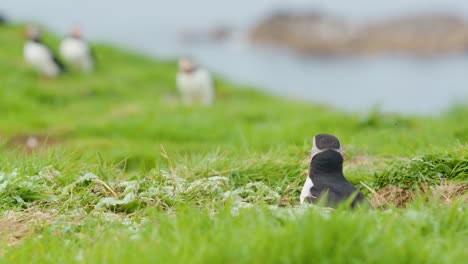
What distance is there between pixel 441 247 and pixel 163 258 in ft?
3.67

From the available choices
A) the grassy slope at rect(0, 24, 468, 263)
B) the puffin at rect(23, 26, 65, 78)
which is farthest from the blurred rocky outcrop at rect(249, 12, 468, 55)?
the grassy slope at rect(0, 24, 468, 263)

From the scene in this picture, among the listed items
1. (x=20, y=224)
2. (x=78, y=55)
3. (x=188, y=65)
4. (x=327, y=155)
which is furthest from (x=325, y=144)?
(x=78, y=55)

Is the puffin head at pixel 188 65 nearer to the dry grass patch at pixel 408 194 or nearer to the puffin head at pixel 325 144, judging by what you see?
the dry grass patch at pixel 408 194

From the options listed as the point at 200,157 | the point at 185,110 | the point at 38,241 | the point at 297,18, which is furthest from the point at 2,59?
the point at 297,18

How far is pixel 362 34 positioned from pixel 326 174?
867 inches

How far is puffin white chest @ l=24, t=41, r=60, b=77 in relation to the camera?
37.8 ft

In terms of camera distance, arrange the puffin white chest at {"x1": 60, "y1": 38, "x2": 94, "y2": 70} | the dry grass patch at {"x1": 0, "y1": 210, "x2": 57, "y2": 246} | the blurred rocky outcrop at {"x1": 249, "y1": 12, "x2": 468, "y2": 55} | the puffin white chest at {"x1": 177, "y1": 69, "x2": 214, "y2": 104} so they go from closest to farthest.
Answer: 1. the dry grass patch at {"x1": 0, "y1": 210, "x2": 57, "y2": 246}
2. the puffin white chest at {"x1": 177, "y1": 69, "x2": 214, "y2": 104}
3. the puffin white chest at {"x1": 60, "y1": 38, "x2": 94, "y2": 70}
4. the blurred rocky outcrop at {"x1": 249, "y1": 12, "x2": 468, "y2": 55}

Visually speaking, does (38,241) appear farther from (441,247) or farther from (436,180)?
(436,180)

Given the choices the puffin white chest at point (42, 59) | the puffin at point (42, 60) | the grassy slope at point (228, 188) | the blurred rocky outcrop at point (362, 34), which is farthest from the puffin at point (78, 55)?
the blurred rocky outcrop at point (362, 34)

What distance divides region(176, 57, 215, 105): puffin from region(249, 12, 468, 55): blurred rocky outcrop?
1247 cm

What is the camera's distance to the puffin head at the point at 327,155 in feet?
9.70

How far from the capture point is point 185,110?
8.79m

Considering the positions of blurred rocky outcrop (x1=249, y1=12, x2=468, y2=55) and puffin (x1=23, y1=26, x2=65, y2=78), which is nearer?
puffin (x1=23, y1=26, x2=65, y2=78)

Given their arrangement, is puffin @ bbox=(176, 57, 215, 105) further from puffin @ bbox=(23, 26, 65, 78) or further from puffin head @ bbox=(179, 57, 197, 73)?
puffin @ bbox=(23, 26, 65, 78)
